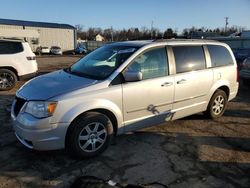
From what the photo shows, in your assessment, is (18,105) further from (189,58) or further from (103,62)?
(189,58)

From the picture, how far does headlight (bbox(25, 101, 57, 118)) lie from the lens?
161 inches

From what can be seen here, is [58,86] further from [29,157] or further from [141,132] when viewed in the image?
[141,132]

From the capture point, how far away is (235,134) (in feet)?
19.0

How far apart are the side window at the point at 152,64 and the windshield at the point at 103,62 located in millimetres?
189

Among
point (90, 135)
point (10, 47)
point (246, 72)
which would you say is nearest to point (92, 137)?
point (90, 135)

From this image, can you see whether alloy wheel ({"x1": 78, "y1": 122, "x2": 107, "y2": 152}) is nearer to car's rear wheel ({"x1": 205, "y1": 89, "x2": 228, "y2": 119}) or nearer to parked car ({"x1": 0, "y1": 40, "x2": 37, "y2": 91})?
car's rear wheel ({"x1": 205, "y1": 89, "x2": 228, "y2": 119})

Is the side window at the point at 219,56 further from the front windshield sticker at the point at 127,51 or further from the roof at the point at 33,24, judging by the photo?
the roof at the point at 33,24

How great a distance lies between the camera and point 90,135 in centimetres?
445

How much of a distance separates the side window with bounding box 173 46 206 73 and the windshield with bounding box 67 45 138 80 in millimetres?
947

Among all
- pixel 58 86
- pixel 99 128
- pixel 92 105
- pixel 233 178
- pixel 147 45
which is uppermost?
pixel 147 45

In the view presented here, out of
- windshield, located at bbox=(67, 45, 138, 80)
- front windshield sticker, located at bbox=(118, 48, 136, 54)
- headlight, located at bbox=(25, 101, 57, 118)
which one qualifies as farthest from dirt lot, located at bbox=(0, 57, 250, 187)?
front windshield sticker, located at bbox=(118, 48, 136, 54)

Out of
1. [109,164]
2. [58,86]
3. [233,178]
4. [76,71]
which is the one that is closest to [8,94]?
[76,71]

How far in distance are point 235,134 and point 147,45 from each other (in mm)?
2511

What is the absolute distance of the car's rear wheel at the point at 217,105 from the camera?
638cm
